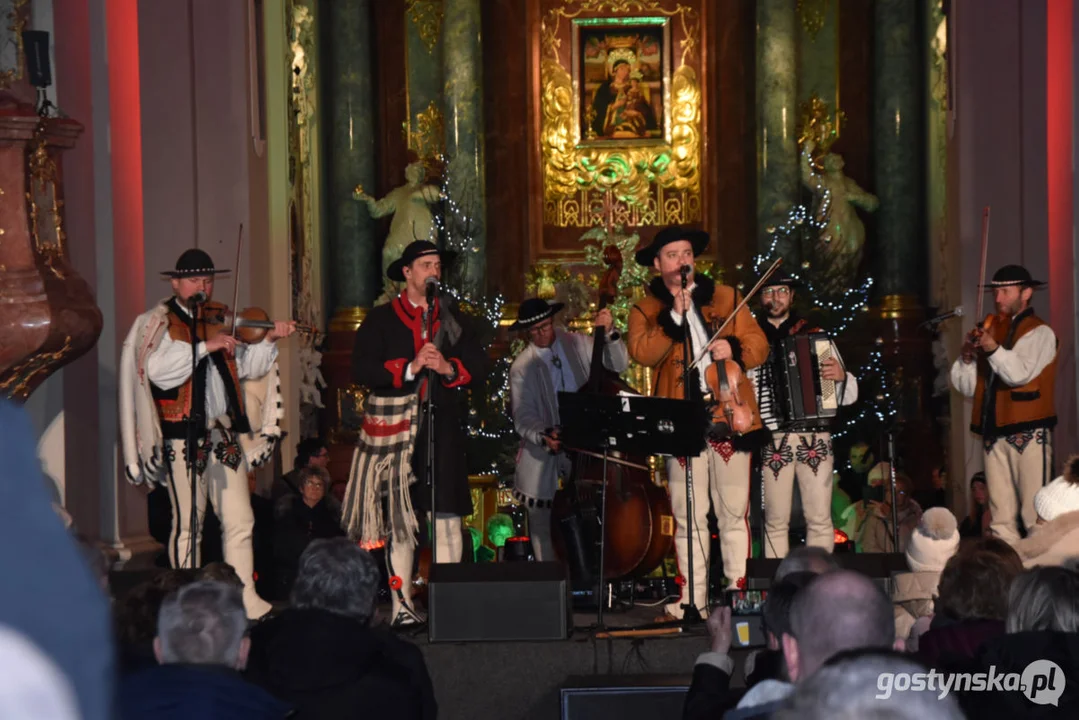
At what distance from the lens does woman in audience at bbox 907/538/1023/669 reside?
4.39m

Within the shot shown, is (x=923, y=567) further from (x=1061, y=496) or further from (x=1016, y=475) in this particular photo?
(x=1016, y=475)

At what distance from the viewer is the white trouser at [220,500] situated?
737 centimetres

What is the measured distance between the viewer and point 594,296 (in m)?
13.5

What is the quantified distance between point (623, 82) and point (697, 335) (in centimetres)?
860

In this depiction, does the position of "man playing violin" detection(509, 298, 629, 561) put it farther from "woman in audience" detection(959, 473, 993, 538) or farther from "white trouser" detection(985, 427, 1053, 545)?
"woman in audience" detection(959, 473, 993, 538)

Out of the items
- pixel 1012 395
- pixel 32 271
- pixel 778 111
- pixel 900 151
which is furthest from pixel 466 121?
pixel 32 271

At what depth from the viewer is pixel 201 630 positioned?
331 centimetres

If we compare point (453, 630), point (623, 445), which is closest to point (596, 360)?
point (623, 445)

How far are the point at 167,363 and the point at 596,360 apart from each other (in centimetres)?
222

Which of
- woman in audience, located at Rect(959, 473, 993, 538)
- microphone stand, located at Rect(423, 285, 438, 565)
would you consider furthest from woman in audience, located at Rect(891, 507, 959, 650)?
woman in audience, located at Rect(959, 473, 993, 538)

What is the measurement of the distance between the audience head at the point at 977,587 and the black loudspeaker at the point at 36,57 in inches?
173

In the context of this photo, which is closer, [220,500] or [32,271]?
[32,271]

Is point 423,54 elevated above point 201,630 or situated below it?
above

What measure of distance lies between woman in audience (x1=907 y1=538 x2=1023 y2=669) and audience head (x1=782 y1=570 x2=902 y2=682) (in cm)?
125
